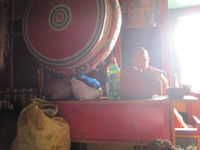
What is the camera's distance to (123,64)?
1.85 metres

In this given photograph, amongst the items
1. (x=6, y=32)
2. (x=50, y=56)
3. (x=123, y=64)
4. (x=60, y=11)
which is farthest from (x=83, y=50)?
(x=6, y=32)

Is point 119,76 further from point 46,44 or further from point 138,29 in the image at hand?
point 138,29

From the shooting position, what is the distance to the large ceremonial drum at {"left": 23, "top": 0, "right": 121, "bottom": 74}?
4.02ft

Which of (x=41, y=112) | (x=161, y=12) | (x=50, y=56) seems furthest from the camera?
(x=161, y=12)

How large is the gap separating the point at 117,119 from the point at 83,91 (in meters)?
0.31

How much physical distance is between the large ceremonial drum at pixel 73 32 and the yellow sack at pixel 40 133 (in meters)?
0.40

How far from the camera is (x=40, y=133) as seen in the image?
1.11 metres

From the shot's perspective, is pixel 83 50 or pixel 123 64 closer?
pixel 83 50

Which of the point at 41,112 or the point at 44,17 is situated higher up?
the point at 44,17

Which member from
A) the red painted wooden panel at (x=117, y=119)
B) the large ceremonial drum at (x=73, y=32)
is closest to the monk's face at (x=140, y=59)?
the large ceremonial drum at (x=73, y=32)

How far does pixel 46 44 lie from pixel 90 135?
0.79 metres

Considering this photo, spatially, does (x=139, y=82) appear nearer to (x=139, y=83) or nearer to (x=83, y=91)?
(x=139, y=83)

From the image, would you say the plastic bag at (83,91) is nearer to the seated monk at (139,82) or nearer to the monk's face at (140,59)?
the seated monk at (139,82)

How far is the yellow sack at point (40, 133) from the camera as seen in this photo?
111 centimetres
